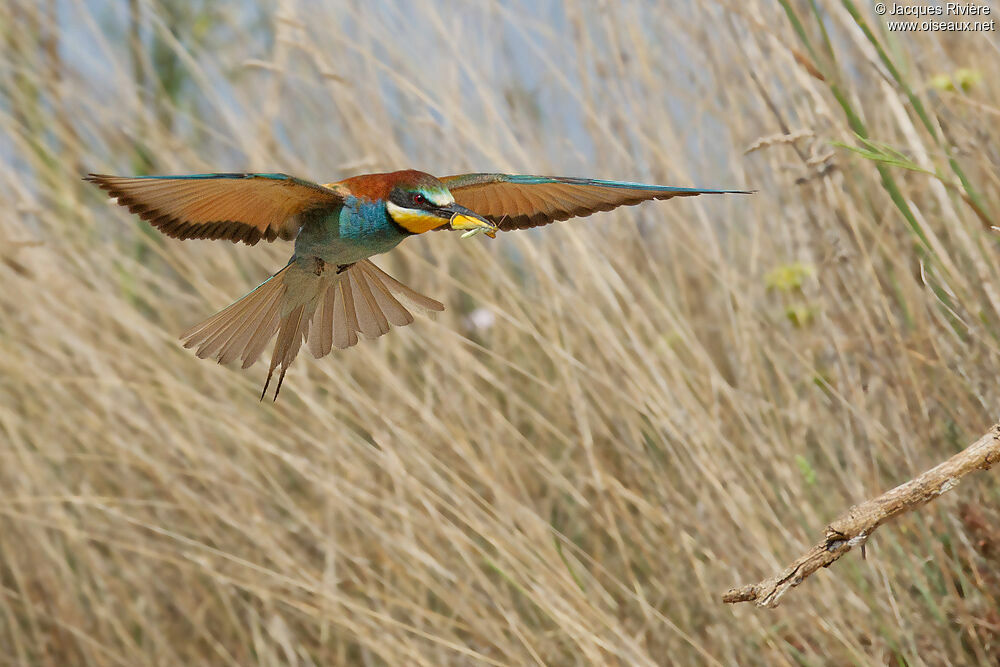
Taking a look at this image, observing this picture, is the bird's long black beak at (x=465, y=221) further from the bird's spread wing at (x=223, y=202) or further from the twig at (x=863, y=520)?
the twig at (x=863, y=520)

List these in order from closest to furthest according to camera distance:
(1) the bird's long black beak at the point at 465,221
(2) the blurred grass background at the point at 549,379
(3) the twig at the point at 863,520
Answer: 1. (1) the bird's long black beak at the point at 465,221
2. (3) the twig at the point at 863,520
3. (2) the blurred grass background at the point at 549,379

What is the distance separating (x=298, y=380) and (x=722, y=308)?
685 mm

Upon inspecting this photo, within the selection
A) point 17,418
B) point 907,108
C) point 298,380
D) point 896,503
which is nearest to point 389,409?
point 298,380

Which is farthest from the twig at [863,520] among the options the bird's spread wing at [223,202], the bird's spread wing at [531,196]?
the bird's spread wing at [223,202]

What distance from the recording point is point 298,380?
162 centimetres

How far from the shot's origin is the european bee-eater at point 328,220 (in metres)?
0.60

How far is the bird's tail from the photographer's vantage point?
74cm

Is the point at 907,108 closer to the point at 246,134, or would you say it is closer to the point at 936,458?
the point at 936,458

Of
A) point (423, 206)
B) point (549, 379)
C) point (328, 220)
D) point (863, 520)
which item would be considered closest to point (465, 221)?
point (423, 206)

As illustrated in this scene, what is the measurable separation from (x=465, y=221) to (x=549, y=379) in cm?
138

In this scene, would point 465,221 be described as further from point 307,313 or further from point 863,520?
point 863,520

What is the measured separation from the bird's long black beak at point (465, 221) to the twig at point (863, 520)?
281 millimetres

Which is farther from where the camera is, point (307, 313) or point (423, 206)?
point (307, 313)

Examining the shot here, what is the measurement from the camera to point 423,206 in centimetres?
61
